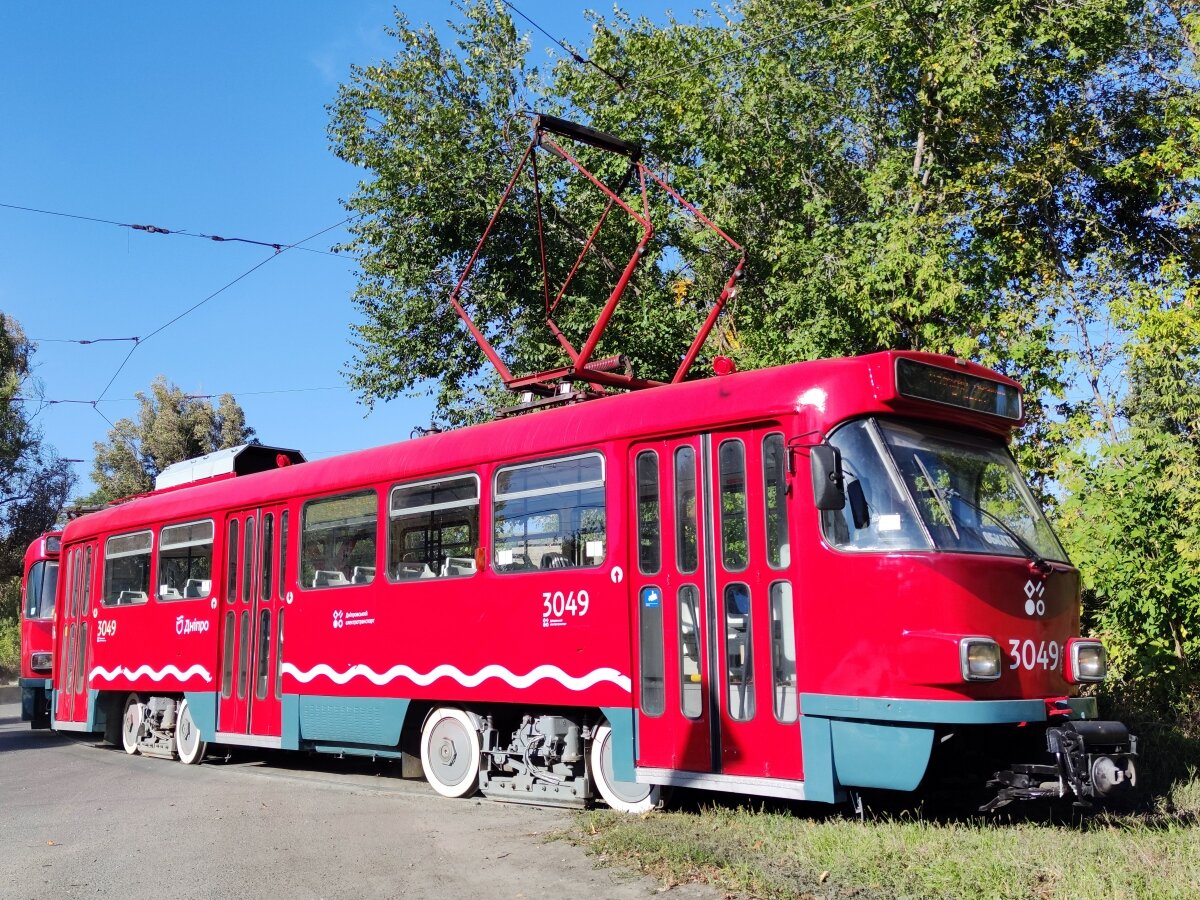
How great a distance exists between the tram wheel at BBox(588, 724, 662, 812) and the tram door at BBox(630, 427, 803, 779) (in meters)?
0.42

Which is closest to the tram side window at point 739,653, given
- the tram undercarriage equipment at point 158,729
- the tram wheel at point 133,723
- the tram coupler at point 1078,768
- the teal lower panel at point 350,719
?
the tram coupler at point 1078,768

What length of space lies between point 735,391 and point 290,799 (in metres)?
5.44

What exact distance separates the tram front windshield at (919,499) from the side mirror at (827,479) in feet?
0.60

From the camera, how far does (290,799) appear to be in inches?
400

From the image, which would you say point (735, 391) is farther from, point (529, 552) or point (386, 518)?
point (386, 518)

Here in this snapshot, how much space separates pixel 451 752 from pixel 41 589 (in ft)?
45.5

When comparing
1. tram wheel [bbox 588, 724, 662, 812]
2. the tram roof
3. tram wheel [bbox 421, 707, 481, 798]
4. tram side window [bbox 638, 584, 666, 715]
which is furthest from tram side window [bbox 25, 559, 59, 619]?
tram side window [bbox 638, 584, 666, 715]

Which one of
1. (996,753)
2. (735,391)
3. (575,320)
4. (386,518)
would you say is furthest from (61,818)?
(575,320)

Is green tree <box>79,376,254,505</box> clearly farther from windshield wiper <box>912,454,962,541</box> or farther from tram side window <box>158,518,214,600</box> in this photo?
windshield wiper <box>912,454,962,541</box>

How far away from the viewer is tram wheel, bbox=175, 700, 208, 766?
13.6 m

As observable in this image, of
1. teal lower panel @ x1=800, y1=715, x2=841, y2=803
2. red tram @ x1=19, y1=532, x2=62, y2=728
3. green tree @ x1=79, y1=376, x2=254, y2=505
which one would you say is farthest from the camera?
green tree @ x1=79, y1=376, x2=254, y2=505

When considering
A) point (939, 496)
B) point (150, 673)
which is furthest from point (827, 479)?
point (150, 673)

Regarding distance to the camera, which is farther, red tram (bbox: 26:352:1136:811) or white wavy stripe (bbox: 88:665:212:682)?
white wavy stripe (bbox: 88:665:212:682)

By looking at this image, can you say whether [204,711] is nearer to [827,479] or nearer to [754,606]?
[754,606]
